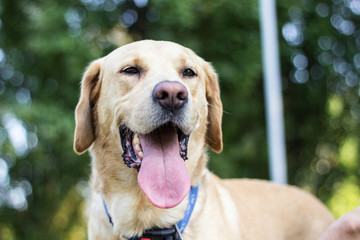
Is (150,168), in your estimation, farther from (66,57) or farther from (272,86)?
(66,57)

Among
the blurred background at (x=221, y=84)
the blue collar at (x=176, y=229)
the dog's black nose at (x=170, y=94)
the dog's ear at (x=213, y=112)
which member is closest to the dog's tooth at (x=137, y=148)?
the dog's black nose at (x=170, y=94)

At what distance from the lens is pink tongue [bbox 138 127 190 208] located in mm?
2420

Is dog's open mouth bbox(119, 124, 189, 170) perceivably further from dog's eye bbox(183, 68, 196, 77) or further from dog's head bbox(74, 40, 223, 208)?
dog's eye bbox(183, 68, 196, 77)

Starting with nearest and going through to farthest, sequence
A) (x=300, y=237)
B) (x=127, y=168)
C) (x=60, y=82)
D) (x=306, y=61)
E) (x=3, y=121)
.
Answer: (x=127, y=168), (x=300, y=237), (x=3, y=121), (x=60, y=82), (x=306, y=61)

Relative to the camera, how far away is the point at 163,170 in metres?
2.47

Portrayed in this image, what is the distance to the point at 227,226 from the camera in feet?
9.69

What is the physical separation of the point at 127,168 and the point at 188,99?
657 millimetres

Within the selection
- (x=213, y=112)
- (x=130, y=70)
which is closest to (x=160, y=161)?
(x=130, y=70)

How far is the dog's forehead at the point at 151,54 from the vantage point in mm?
2770

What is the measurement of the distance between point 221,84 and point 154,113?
20.6ft

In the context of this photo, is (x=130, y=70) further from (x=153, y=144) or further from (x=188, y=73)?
(x=153, y=144)

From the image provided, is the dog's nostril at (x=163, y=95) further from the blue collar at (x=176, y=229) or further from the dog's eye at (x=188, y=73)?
the blue collar at (x=176, y=229)

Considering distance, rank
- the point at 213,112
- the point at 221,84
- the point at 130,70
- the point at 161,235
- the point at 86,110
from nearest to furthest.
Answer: the point at 161,235, the point at 130,70, the point at 86,110, the point at 213,112, the point at 221,84

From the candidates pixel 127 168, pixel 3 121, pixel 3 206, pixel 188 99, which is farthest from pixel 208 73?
pixel 3 206
